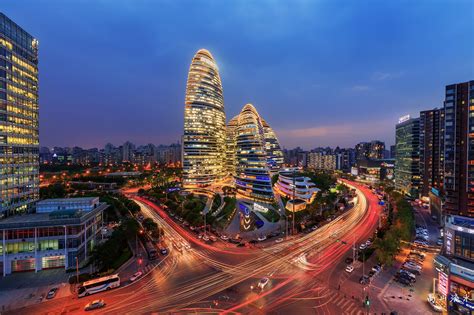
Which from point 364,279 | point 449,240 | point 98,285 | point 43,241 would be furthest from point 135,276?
point 449,240

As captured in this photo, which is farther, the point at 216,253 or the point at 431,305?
the point at 216,253

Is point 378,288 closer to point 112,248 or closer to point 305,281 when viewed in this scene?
point 305,281

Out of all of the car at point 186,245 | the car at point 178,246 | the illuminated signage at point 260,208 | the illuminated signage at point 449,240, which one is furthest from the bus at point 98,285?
the illuminated signage at point 449,240

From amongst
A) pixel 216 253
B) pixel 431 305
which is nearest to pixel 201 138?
pixel 216 253

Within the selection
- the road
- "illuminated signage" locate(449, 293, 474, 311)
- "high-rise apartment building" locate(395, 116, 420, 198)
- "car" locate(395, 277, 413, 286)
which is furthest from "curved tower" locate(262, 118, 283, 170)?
"illuminated signage" locate(449, 293, 474, 311)

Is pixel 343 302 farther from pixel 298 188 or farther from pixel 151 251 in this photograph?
pixel 298 188

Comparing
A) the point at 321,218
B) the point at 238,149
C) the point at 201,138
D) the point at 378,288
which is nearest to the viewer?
the point at 378,288

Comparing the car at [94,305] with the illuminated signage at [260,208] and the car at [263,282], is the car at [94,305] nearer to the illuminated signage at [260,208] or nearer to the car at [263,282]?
the car at [263,282]

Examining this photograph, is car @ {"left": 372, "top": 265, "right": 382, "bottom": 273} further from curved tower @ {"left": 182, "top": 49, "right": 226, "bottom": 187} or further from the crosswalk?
curved tower @ {"left": 182, "top": 49, "right": 226, "bottom": 187}
